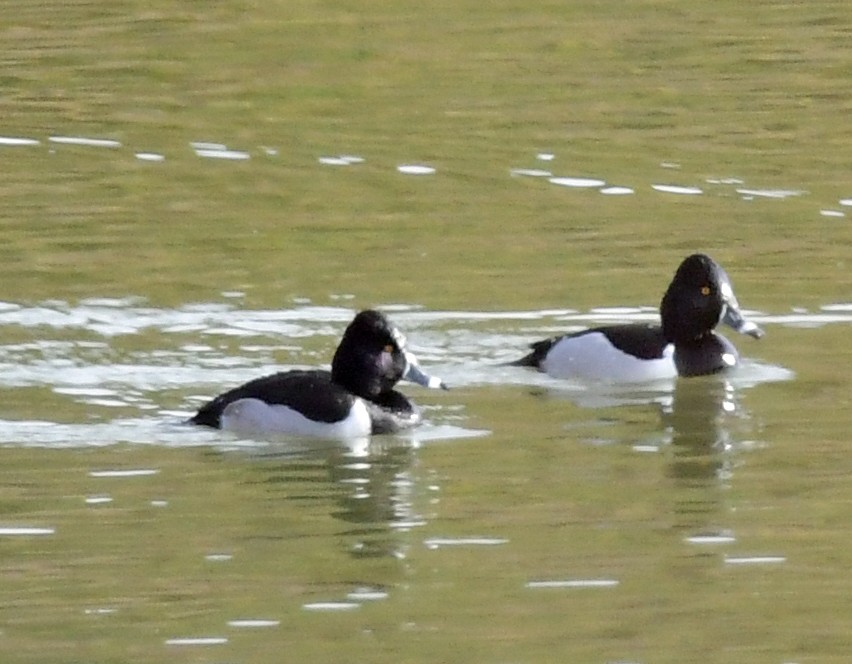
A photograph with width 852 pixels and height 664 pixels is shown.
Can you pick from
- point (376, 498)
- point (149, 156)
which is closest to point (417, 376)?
point (376, 498)

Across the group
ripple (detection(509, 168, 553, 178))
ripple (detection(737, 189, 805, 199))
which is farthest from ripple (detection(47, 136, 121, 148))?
ripple (detection(737, 189, 805, 199))

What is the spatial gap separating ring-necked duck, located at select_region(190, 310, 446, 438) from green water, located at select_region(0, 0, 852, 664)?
0.14 metres

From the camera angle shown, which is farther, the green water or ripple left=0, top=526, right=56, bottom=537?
ripple left=0, top=526, right=56, bottom=537

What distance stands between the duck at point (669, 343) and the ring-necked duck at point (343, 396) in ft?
3.94

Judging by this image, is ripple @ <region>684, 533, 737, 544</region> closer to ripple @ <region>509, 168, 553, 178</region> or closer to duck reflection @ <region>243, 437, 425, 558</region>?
duck reflection @ <region>243, 437, 425, 558</region>

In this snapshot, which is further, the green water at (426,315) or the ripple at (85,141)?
the ripple at (85,141)

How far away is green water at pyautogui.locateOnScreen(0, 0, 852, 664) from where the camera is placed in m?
8.82

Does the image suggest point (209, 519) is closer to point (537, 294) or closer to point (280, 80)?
point (537, 294)

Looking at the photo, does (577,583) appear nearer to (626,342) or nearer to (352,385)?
(352,385)

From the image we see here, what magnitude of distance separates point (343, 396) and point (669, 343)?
2526 mm

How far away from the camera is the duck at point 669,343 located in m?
13.3

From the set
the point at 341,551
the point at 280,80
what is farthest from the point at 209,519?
the point at 280,80

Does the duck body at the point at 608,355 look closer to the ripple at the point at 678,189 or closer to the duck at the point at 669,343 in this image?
the duck at the point at 669,343

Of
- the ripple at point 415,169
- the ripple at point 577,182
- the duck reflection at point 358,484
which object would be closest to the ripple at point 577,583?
the duck reflection at point 358,484
